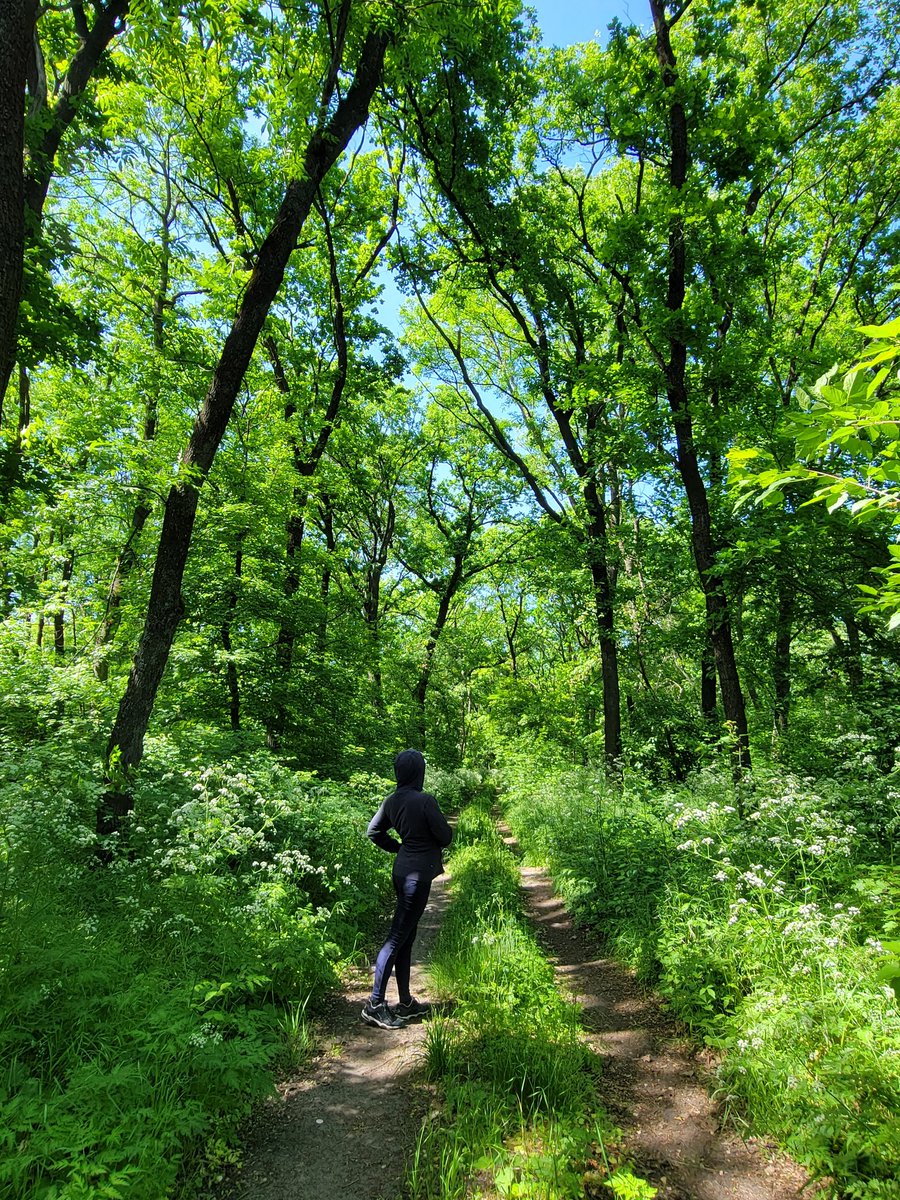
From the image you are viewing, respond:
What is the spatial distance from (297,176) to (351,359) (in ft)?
24.3

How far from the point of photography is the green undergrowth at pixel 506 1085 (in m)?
2.70

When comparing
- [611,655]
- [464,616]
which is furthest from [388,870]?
[464,616]

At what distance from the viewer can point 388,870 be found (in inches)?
310

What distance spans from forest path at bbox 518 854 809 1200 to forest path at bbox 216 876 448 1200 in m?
1.33

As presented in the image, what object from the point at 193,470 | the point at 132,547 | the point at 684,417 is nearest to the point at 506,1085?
the point at 193,470

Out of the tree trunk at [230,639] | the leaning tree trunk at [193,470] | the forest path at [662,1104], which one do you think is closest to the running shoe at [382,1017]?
the forest path at [662,1104]

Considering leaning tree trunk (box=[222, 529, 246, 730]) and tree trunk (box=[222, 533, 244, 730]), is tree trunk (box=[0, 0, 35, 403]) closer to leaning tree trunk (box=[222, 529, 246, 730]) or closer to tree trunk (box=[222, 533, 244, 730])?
leaning tree trunk (box=[222, 529, 246, 730])

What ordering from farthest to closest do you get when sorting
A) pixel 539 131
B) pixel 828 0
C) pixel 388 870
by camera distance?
pixel 539 131
pixel 828 0
pixel 388 870

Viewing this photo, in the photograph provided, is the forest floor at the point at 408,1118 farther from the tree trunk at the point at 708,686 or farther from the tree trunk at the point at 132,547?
the tree trunk at the point at 708,686

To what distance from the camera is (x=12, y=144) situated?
302 cm

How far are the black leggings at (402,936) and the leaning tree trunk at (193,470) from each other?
293 centimetres

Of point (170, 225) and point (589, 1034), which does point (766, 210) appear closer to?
point (170, 225)

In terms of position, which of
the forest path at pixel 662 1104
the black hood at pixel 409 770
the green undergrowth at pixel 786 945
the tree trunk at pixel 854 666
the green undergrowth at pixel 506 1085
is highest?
the tree trunk at pixel 854 666

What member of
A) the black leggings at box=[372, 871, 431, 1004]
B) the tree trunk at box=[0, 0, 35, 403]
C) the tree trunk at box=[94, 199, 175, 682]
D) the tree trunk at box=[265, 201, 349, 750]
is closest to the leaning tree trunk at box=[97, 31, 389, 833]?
the tree trunk at box=[0, 0, 35, 403]
